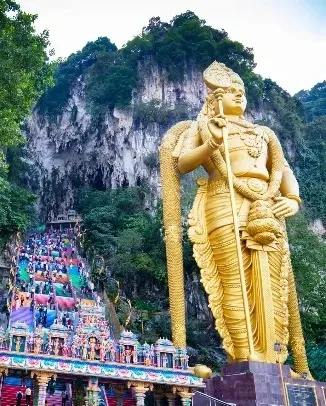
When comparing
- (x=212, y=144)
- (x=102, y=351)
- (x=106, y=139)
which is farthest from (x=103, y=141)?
(x=102, y=351)

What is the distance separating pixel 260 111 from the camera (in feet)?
86.1

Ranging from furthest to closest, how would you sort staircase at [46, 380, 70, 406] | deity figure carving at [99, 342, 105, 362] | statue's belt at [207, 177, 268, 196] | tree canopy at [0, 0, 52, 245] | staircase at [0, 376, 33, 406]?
tree canopy at [0, 0, 52, 245] < staircase at [46, 380, 70, 406] < staircase at [0, 376, 33, 406] < statue's belt at [207, 177, 268, 196] < deity figure carving at [99, 342, 105, 362]

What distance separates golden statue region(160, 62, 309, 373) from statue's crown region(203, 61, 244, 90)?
1 cm

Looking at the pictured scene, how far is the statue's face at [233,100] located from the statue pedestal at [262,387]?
10.8ft

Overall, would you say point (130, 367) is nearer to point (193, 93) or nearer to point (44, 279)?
point (44, 279)

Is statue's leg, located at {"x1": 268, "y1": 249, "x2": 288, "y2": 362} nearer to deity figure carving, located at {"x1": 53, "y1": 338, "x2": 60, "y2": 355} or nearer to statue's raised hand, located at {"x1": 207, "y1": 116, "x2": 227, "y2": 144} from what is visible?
statue's raised hand, located at {"x1": 207, "y1": 116, "x2": 227, "y2": 144}

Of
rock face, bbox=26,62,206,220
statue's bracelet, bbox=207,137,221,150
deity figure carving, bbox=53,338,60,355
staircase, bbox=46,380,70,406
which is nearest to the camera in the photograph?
deity figure carving, bbox=53,338,60,355

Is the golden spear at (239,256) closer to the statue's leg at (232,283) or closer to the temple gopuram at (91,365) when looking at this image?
the statue's leg at (232,283)

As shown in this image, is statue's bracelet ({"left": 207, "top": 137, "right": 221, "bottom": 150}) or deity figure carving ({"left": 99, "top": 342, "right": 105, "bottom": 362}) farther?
statue's bracelet ({"left": 207, "top": 137, "right": 221, "bottom": 150})

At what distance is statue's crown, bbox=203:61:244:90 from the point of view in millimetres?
6672

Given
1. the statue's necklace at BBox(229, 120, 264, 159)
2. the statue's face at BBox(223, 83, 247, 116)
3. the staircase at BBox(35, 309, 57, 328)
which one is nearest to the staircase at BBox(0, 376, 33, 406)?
the staircase at BBox(35, 309, 57, 328)

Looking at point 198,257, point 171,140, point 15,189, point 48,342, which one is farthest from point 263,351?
point 15,189

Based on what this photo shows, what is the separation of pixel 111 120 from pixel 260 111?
7.83 m

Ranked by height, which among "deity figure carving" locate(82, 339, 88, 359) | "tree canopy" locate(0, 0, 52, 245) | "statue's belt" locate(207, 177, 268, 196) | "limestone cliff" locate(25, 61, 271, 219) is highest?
"limestone cliff" locate(25, 61, 271, 219)
